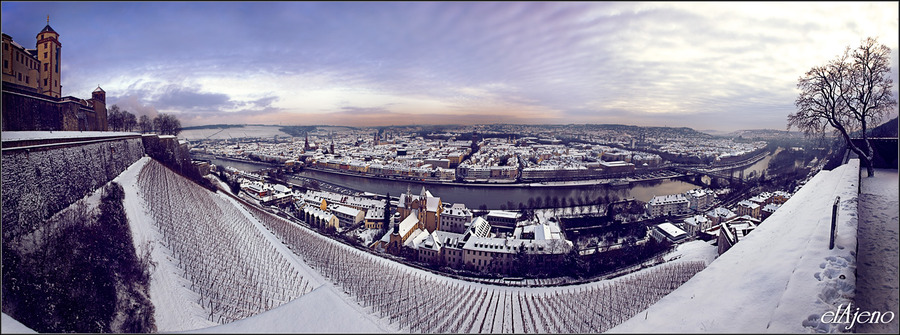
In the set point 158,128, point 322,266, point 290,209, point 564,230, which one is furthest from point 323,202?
point 158,128

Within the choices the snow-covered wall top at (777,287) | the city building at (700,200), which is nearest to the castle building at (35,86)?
the snow-covered wall top at (777,287)

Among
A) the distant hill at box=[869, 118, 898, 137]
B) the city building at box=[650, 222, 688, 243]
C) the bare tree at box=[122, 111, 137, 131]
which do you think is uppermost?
the bare tree at box=[122, 111, 137, 131]

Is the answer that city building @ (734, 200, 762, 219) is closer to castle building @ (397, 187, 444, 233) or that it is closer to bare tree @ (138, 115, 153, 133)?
castle building @ (397, 187, 444, 233)

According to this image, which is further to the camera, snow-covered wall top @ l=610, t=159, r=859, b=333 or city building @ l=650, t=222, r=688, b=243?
city building @ l=650, t=222, r=688, b=243

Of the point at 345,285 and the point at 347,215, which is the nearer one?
the point at 345,285

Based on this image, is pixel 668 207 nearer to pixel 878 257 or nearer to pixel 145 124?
pixel 878 257

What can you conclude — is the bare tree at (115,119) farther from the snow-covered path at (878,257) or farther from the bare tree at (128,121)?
the snow-covered path at (878,257)

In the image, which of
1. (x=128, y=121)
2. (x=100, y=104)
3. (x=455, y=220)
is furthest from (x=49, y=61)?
(x=128, y=121)

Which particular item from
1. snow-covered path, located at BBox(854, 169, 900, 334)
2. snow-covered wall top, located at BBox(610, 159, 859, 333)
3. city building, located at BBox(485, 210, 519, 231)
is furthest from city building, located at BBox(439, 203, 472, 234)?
snow-covered path, located at BBox(854, 169, 900, 334)
